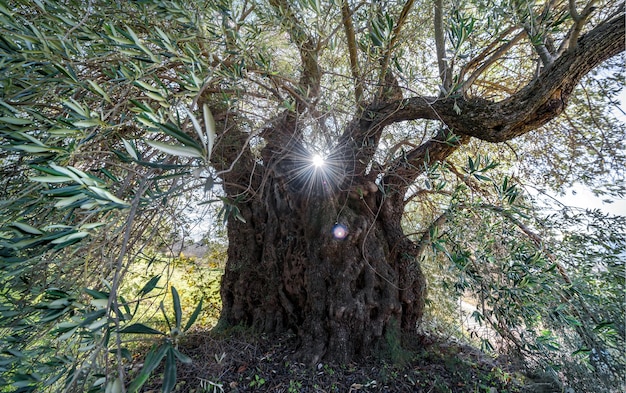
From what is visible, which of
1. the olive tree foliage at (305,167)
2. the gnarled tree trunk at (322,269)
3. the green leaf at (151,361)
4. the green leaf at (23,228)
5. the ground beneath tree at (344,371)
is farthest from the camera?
the gnarled tree trunk at (322,269)

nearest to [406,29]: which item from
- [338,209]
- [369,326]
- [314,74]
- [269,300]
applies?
[314,74]

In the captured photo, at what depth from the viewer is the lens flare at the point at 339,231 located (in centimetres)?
284

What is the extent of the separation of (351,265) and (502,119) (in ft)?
6.24

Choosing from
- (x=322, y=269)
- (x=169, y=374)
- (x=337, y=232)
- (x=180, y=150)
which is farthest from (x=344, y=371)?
(x=180, y=150)

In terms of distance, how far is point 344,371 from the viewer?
2.51 m

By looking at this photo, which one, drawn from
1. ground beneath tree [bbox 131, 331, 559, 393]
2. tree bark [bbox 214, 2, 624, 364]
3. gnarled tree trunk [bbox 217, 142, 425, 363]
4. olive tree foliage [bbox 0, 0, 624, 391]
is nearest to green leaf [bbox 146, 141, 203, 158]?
olive tree foliage [bbox 0, 0, 624, 391]

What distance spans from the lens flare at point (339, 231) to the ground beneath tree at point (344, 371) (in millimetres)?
1218

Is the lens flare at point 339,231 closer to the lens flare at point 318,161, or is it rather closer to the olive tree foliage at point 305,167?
the olive tree foliage at point 305,167

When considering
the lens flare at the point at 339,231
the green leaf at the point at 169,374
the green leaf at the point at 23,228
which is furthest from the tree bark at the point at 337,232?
the green leaf at the point at 169,374

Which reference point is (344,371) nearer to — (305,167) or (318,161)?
(318,161)

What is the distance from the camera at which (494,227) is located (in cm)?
198

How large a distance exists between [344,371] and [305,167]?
225 cm

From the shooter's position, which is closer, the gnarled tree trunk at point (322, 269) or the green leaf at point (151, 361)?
the green leaf at point (151, 361)

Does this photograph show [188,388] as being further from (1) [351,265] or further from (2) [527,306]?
(2) [527,306]
